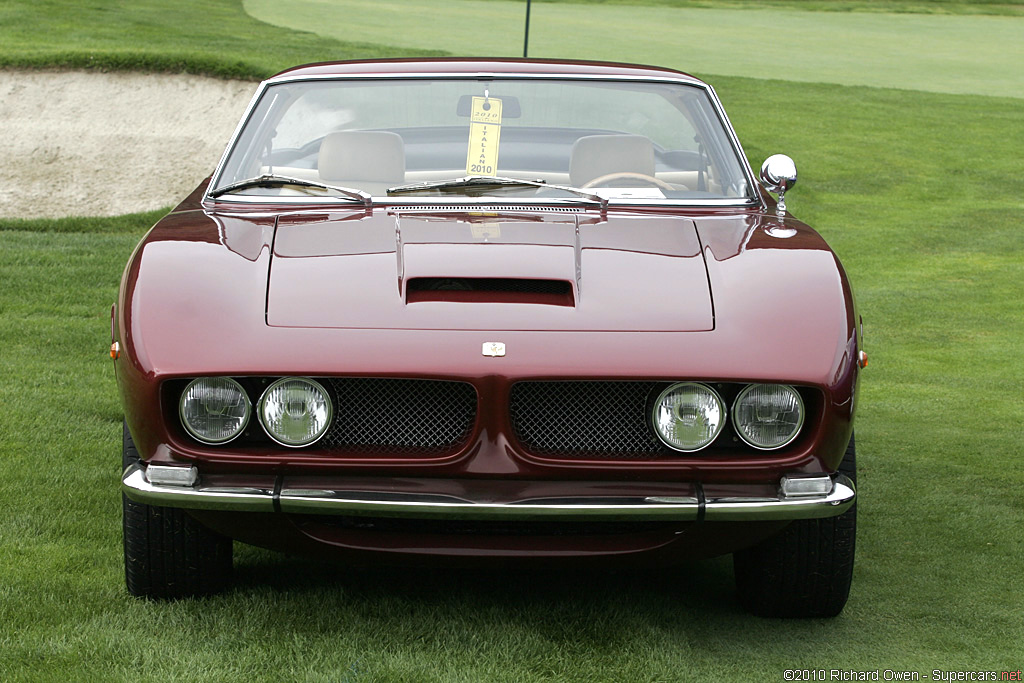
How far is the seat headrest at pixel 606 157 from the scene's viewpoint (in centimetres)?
426

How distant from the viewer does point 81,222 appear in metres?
11.1

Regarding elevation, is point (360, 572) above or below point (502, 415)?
below

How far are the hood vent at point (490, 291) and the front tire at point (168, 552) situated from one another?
858 mm

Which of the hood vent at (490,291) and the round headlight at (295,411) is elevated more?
the hood vent at (490,291)

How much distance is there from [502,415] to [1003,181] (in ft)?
41.2

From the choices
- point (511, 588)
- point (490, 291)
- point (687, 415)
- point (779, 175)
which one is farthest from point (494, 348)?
point (779, 175)

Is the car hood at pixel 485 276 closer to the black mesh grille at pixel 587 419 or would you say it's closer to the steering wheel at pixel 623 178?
the black mesh grille at pixel 587 419

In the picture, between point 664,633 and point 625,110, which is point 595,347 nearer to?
point 664,633

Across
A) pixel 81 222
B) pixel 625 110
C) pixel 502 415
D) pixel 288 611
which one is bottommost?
pixel 81 222

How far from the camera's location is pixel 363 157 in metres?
4.23

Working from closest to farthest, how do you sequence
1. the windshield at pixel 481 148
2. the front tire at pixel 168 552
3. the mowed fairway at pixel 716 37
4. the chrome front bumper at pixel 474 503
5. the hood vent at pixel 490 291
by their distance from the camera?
the chrome front bumper at pixel 474 503 → the hood vent at pixel 490 291 → the front tire at pixel 168 552 → the windshield at pixel 481 148 → the mowed fairway at pixel 716 37

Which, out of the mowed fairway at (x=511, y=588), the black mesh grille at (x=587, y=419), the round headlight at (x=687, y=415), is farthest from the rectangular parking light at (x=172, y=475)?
the round headlight at (x=687, y=415)

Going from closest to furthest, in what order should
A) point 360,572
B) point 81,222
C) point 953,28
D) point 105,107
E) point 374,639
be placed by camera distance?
point 374,639 → point 360,572 → point 81,222 → point 105,107 → point 953,28

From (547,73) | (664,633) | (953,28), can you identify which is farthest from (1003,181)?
(953,28)
